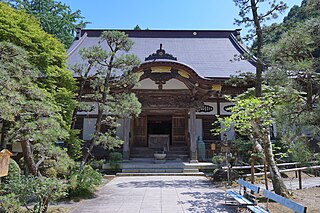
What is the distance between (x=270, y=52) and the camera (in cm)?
375

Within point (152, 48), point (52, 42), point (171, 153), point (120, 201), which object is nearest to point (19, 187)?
point (120, 201)

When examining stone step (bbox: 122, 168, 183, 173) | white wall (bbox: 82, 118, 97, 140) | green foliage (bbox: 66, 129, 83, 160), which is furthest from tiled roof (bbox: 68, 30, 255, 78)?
green foliage (bbox: 66, 129, 83, 160)

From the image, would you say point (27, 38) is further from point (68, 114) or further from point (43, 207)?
point (43, 207)

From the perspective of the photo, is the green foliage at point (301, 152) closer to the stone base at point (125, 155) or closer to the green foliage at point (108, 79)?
the green foliage at point (108, 79)

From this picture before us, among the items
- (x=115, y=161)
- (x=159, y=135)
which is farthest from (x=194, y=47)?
(x=115, y=161)

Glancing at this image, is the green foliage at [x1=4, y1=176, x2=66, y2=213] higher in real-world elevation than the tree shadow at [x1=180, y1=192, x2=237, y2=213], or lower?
higher

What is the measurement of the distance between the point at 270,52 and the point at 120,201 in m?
4.59

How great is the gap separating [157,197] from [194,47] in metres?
12.0

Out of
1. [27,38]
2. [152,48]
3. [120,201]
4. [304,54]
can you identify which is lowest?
[120,201]

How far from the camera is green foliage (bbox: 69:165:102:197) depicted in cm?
592

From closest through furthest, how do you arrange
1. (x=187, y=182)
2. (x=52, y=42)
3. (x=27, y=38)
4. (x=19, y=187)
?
(x=19, y=187)
(x=27, y=38)
(x=52, y=42)
(x=187, y=182)

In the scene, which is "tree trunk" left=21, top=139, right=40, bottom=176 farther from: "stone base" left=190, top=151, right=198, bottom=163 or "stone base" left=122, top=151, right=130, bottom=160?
"stone base" left=190, top=151, right=198, bottom=163

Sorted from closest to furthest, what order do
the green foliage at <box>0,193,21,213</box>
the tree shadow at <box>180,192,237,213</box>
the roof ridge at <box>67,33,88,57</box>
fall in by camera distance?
the green foliage at <box>0,193,21,213</box> < the tree shadow at <box>180,192,237,213</box> < the roof ridge at <box>67,33,88,57</box>

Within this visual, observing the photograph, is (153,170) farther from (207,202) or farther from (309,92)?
(309,92)
